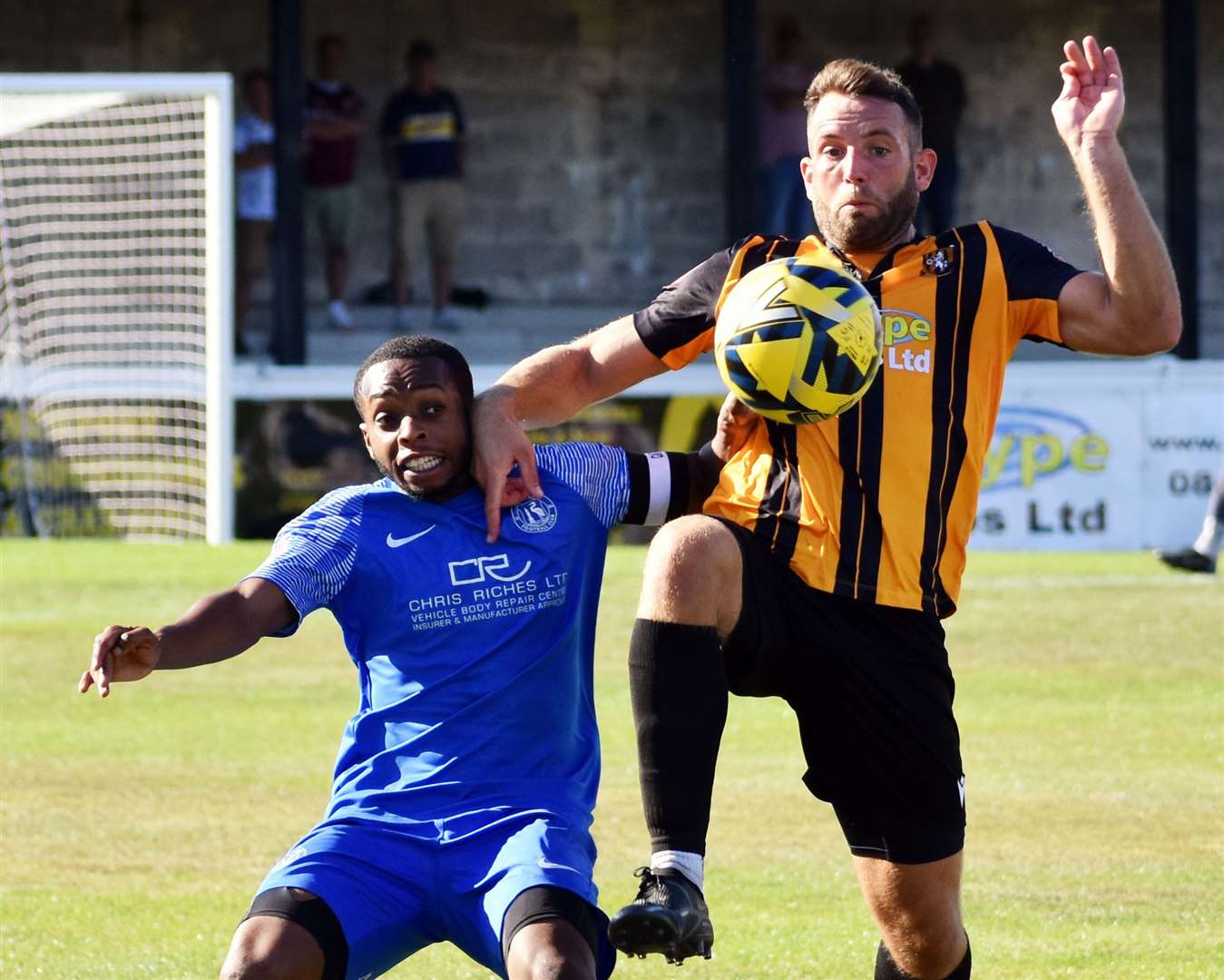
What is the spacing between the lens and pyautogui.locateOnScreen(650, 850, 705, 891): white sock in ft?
13.6

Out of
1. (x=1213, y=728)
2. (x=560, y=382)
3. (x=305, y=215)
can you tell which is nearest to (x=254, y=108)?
(x=305, y=215)

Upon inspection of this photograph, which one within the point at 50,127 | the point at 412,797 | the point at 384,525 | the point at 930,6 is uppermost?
the point at 930,6

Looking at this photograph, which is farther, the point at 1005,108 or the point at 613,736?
the point at 1005,108

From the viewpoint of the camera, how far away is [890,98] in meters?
4.61

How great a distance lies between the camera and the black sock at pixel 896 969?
498 centimetres

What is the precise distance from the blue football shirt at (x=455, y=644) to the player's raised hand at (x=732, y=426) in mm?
421

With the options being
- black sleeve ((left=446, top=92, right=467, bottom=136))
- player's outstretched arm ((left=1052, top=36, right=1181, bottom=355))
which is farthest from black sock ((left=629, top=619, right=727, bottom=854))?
black sleeve ((left=446, top=92, right=467, bottom=136))

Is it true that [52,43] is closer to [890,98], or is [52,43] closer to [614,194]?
[614,194]

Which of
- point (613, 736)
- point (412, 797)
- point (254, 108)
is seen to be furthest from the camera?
point (254, 108)

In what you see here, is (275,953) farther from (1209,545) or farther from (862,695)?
(1209,545)

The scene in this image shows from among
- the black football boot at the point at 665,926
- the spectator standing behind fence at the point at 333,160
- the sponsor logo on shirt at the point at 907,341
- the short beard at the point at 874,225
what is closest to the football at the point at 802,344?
the sponsor logo on shirt at the point at 907,341

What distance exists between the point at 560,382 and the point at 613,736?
4.84 m

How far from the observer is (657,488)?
4789 mm

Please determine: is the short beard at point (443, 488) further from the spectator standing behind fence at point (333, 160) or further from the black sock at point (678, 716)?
the spectator standing behind fence at point (333, 160)
